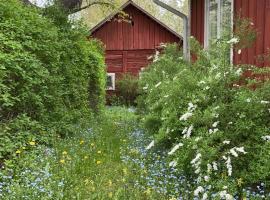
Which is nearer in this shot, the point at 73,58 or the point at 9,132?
the point at 9,132

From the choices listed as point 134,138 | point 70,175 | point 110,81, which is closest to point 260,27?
point 134,138

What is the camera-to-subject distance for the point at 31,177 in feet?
15.1

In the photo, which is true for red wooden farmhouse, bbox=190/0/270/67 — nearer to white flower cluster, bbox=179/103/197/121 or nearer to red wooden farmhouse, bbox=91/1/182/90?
white flower cluster, bbox=179/103/197/121

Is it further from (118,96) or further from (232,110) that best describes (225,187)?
(118,96)

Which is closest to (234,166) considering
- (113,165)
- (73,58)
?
(113,165)

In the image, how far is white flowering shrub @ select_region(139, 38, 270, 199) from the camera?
461cm

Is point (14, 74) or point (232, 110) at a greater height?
point (14, 74)

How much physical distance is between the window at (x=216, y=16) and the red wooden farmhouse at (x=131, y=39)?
11.3 meters

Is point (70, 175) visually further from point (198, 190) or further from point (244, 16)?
point (244, 16)

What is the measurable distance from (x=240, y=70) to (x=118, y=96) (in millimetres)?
15568

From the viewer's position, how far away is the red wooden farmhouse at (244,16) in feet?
23.8

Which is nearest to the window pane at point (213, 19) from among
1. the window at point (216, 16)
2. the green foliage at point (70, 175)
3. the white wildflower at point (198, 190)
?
the window at point (216, 16)

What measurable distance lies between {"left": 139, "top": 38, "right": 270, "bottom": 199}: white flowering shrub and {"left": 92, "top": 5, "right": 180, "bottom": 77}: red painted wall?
15.7 metres

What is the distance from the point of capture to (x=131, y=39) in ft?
71.2
